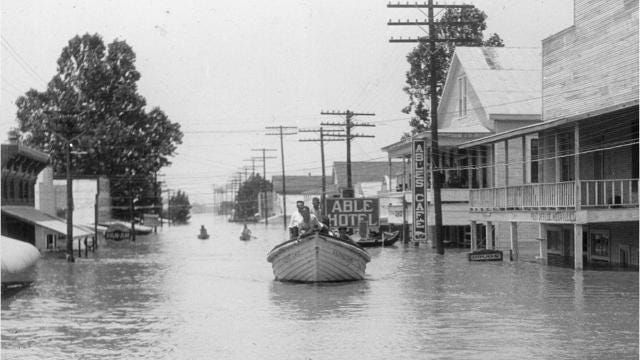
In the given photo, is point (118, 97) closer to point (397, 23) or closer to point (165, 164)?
point (165, 164)

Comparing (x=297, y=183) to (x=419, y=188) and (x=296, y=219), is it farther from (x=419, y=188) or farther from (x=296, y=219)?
(x=296, y=219)

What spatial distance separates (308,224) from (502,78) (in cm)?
2231

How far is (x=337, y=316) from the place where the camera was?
801 inches

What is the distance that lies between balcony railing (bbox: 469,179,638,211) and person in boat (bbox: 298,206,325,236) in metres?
7.64

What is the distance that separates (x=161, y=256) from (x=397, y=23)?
2049 cm

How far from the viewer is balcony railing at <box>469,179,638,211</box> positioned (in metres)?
29.5

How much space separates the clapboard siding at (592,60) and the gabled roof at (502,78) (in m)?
9.23

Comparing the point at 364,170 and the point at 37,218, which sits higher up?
the point at 364,170

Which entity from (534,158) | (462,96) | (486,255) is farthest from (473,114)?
(486,255)

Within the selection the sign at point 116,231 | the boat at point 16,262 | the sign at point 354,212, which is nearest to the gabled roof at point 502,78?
the sign at point 354,212

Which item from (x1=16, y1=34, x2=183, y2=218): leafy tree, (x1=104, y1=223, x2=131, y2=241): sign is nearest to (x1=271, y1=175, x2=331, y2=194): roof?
(x1=104, y1=223, x2=131, y2=241): sign

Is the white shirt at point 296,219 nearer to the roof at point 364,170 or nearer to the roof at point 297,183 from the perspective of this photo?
the roof at point 364,170

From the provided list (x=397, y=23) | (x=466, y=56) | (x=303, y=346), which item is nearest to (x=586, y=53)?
(x=397, y=23)

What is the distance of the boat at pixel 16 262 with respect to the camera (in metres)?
24.0
